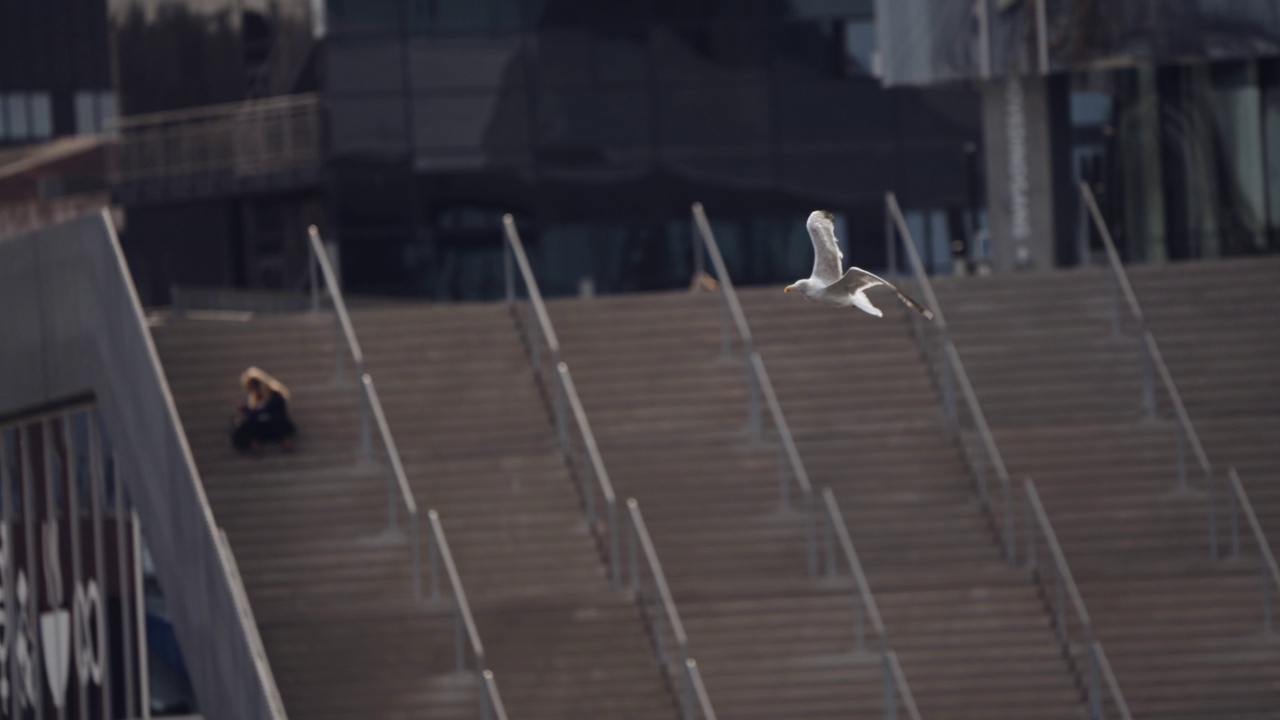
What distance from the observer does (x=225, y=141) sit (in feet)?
130

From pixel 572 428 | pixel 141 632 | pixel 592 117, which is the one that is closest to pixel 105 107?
pixel 592 117

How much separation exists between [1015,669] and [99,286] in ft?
27.2

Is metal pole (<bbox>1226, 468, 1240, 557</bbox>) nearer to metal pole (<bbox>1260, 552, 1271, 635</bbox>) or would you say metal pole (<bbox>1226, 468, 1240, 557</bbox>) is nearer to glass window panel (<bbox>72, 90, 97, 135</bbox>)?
metal pole (<bbox>1260, 552, 1271, 635</bbox>)

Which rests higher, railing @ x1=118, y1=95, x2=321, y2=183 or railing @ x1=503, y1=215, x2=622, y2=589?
railing @ x1=118, y1=95, x2=321, y2=183

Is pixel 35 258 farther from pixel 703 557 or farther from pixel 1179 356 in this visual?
pixel 1179 356

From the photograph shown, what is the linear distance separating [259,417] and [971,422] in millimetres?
5749

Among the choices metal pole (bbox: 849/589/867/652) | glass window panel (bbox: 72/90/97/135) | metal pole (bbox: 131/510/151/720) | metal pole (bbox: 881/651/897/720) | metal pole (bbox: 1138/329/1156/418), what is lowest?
metal pole (bbox: 131/510/151/720)

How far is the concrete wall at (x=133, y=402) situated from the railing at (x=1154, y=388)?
7.27 meters

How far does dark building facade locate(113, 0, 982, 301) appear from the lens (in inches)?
1454

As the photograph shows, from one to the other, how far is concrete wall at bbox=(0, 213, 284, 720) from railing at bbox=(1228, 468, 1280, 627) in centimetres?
723

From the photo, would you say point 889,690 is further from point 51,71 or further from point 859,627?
point 51,71

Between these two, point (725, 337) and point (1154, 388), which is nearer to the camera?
point (1154, 388)

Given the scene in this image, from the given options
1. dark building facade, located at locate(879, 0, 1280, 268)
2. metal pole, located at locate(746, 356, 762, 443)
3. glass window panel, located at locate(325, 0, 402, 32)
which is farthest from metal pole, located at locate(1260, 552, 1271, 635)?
glass window panel, located at locate(325, 0, 402, 32)

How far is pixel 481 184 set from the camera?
1459 inches
